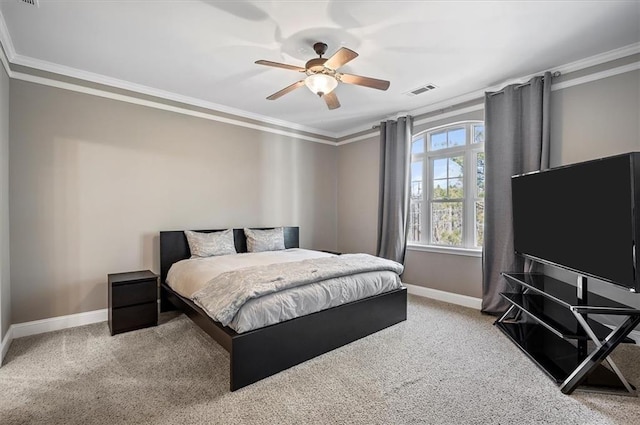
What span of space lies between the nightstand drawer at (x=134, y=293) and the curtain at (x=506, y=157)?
3835mm

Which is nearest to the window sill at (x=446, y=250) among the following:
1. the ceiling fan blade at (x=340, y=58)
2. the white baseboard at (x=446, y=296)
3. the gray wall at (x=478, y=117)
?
the gray wall at (x=478, y=117)

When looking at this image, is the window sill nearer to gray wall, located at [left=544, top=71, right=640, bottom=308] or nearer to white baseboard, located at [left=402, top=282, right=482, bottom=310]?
white baseboard, located at [left=402, top=282, right=482, bottom=310]

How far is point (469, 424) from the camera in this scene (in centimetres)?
179

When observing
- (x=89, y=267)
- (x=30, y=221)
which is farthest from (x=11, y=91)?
(x=89, y=267)

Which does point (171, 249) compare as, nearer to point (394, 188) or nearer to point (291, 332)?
point (291, 332)

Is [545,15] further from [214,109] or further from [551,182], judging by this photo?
[214,109]

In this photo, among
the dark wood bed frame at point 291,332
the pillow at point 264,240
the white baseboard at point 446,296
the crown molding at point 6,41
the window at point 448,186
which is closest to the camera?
the dark wood bed frame at point 291,332

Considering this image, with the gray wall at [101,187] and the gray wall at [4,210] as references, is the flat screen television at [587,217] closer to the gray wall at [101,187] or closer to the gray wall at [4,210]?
the gray wall at [101,187]

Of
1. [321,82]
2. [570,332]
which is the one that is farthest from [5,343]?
[570,332]

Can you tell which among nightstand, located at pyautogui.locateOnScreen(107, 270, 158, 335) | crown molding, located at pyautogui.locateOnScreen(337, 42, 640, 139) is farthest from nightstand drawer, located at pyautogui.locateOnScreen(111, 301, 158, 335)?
crown molding, located at pyautogui.locateOnScreen(337, 42, 640, 139)

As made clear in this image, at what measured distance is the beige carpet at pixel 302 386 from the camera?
186 centimetres

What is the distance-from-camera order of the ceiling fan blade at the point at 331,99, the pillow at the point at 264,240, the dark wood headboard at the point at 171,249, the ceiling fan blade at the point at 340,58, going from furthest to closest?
the pillow at the point at 264,240
the dark wood headboard at the point at 171,249
the ceiling fan blade at the point at 331,99
the ceiling fan blade at the point at 340,58

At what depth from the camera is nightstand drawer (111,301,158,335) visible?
9.93 feet

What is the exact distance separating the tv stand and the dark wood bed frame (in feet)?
3.90
